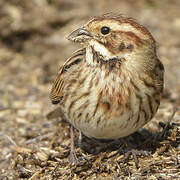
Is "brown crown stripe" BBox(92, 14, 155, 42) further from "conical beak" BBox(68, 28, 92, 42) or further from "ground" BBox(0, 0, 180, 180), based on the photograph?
"ground" BBox(0, 0, 180, 180)

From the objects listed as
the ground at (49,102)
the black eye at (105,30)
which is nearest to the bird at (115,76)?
the black eye at (105,30)

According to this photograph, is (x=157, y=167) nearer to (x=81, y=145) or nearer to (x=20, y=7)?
(x=81, y=145)

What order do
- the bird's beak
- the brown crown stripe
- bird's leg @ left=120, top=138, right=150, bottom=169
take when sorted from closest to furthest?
the brown crown stripe
the bird's beak
bird's leg @ left=120, top=138, right=150, bottom=169

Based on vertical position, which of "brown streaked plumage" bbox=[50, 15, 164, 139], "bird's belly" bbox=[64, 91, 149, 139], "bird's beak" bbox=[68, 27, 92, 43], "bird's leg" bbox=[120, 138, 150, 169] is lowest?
"bird's leg" bbox=[120, 138, 150, 169]

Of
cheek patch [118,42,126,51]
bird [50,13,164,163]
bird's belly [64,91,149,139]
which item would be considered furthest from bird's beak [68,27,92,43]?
bird's belly [64,91,149,139]

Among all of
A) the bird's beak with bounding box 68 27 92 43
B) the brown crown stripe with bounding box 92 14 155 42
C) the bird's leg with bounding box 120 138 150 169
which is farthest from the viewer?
the bird's leg with bounding box 120 138 150 169

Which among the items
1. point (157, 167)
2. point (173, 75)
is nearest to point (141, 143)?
point (157, 167)

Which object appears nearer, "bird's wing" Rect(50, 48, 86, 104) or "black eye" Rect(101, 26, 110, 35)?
"black eye" Rect(101, 26, 110, 35)

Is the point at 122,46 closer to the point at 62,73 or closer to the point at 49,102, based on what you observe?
the point at 62,73
